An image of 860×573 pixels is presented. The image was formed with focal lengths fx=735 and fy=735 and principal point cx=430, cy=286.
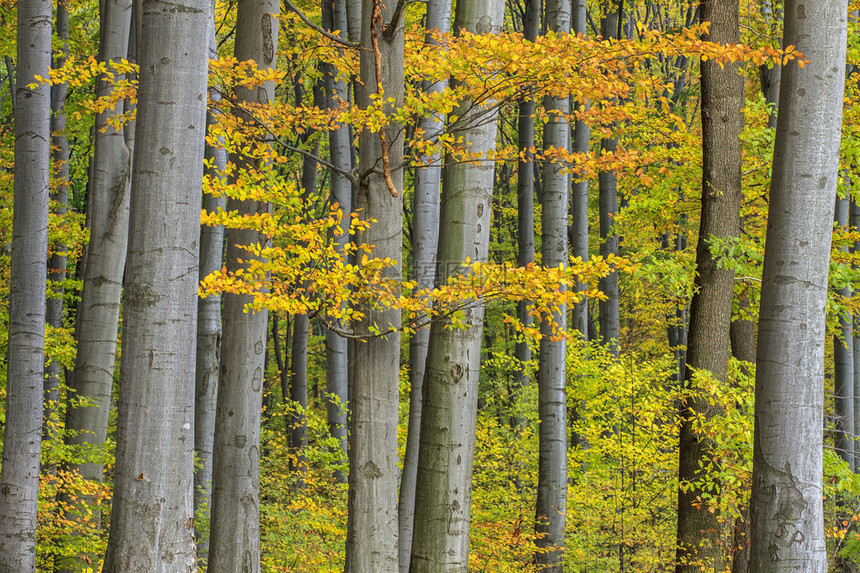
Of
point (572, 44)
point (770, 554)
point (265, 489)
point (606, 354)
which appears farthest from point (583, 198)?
point (770, 554)

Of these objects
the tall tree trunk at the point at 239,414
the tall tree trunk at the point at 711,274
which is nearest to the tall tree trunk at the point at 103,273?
the tall tree trunk at the point at 239,414

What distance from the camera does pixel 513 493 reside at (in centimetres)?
1095

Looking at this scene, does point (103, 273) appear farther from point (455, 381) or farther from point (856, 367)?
point (856, 367)

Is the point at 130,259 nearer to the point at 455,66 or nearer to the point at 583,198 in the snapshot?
the point at 455,66

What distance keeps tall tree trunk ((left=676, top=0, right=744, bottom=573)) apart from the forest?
3 cm

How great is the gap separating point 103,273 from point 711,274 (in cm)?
592

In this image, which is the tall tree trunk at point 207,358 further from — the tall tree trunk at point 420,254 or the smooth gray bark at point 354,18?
the tall tree trunk at point 420,254

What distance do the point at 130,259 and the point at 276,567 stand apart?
6.73 meters

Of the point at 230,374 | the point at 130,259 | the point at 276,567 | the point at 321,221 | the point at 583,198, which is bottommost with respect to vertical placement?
the point at 276,567

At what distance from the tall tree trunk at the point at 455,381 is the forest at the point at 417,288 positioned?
0.02 meters

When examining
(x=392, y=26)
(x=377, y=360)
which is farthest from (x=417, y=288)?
(x=392, y=26)

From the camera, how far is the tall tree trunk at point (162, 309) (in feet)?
9.61

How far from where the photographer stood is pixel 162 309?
2.95m

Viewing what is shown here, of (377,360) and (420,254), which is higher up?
(420,254)
